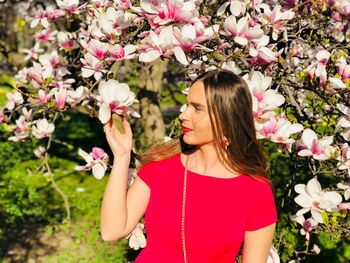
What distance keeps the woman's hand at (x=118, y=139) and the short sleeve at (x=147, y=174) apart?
11.9 inches

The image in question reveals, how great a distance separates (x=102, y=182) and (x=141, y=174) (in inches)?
191

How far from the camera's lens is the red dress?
6.78ft

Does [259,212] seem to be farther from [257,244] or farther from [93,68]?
[93,68]

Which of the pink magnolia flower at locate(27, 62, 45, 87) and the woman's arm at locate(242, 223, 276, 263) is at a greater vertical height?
the pink magnolia flower at locate(27, 62, 45, 87)

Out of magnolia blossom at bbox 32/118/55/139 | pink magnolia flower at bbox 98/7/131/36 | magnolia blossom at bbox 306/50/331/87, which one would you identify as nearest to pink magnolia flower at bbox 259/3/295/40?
magnolia blossom at bbox 306/50/331/87

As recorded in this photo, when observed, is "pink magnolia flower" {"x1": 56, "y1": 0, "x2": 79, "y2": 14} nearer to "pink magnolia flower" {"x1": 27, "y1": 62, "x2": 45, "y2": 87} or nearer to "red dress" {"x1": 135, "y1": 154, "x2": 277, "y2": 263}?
"pink magnolia flower" {"x1": 27, "y1": 62, "x2": 45, "y2": 87}

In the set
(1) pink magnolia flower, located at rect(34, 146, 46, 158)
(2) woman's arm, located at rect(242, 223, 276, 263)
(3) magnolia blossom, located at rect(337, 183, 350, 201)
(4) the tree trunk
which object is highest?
(2) woman's arm, located at rect(242, 223, 276, 263)

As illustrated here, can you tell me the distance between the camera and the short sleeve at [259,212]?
205 centimetres

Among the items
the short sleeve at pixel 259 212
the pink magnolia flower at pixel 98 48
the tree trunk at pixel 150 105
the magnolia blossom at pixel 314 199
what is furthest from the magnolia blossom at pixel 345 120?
the tree trunk at pixel 150 105

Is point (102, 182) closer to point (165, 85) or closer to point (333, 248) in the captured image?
point (165, 85)

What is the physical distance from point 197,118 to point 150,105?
4.21 m

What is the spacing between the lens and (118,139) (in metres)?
1.91

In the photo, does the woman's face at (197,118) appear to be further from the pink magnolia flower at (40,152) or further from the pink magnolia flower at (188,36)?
the pink magnolia flower at (40,152)

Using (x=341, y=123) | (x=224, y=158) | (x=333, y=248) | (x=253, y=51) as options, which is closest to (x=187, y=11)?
(x=253, y=51)
